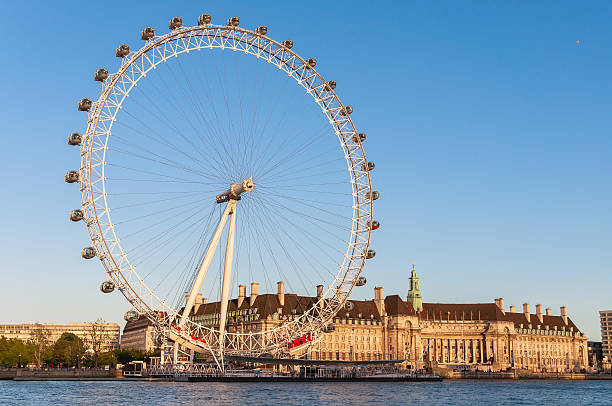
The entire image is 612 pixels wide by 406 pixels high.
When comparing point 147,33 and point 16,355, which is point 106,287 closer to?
point 147,33

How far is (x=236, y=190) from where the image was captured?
87750mm

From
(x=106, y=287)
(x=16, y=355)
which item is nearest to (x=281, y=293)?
(x=16, y=355)

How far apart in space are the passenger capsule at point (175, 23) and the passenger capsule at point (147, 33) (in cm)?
211

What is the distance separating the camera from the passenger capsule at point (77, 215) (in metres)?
74.0

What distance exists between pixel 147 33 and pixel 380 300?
128 m

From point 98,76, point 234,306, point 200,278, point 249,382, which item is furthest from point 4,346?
point 98,76

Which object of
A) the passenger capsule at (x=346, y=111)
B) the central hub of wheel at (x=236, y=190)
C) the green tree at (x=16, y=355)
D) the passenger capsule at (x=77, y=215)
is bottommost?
the green tree at (x=16, y=355)

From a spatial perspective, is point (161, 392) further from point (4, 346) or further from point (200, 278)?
point (4, 346)

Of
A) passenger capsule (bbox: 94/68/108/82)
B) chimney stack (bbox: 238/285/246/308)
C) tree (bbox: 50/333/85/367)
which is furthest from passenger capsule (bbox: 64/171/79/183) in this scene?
chimney stack (bbox: 238/285/246/308)

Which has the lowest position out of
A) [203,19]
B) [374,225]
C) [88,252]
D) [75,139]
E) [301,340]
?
[301,340]

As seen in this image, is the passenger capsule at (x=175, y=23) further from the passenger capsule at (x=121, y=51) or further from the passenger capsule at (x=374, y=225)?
the passenger capsule at (x=374, y=225)

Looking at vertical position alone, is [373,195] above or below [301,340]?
above

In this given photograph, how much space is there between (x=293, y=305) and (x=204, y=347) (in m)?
81.9

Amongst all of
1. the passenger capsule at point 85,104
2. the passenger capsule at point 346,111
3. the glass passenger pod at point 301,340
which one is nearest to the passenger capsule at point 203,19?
the passenger capsule at point 85,104
